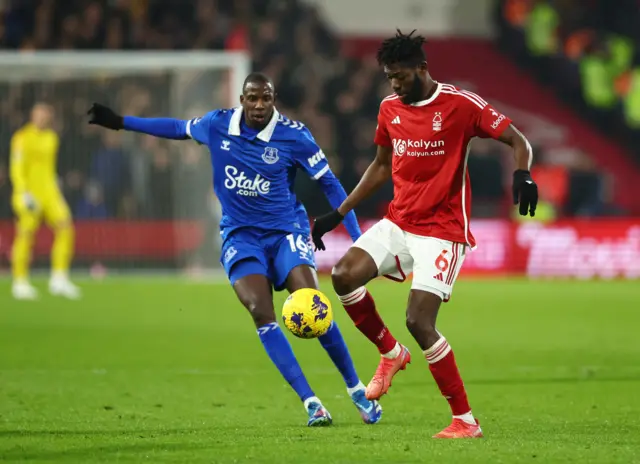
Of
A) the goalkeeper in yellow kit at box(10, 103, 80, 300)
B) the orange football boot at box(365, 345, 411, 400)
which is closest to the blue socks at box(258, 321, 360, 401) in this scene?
the orange football boot at box(365, 345, 411, 400)

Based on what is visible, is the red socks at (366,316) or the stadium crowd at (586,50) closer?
the red socks at (366,316)

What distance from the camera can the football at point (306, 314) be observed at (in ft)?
24.5

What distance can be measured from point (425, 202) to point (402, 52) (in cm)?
87

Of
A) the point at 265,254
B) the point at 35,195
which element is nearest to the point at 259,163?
the point at 265,254

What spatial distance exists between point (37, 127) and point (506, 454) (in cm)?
1312

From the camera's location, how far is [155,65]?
2181 cm

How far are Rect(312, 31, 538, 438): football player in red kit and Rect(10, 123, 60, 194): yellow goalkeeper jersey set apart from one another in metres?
11.3

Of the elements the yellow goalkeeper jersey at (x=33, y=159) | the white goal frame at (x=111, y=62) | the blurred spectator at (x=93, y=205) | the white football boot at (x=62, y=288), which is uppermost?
the white goal frame at (x=111, y=62)

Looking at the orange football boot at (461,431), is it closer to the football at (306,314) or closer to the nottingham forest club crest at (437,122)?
the football at (306,314)

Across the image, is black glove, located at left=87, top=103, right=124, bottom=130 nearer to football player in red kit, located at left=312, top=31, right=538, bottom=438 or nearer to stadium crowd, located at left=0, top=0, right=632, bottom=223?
football player in red kit, located at left=312, top=31, right=538, bottom=438

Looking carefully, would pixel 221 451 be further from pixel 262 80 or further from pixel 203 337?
pixel 203 337

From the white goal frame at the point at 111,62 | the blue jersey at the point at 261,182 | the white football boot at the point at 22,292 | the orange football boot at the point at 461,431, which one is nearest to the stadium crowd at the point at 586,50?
the white goal frame at the point at 111,62

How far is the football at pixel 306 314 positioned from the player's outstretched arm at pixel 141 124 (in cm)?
141

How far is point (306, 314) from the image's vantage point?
748 cm
